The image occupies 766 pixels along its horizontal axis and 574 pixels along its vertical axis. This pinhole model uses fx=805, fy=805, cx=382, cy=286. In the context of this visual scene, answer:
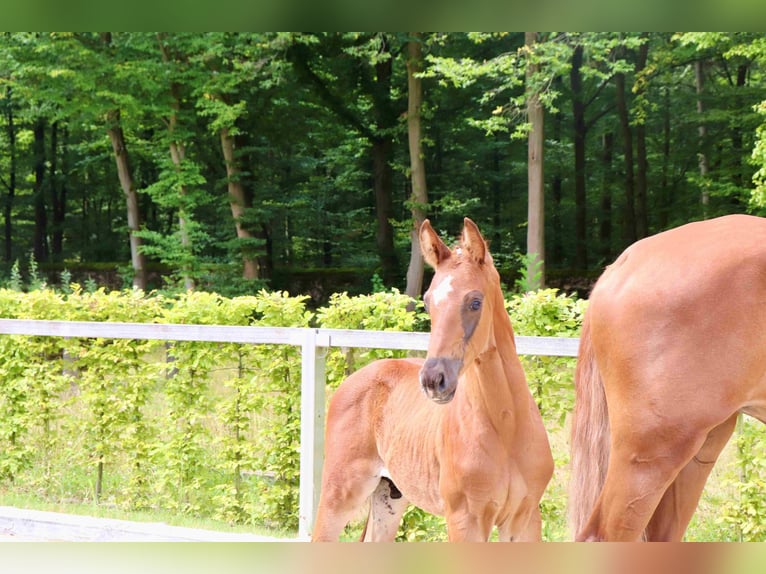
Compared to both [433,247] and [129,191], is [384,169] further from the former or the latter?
[433,247]

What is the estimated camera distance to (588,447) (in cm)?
198

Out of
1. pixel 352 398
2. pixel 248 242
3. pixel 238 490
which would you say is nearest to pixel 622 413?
pixel 352 398

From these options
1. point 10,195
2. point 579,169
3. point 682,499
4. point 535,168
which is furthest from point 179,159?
point 682,499

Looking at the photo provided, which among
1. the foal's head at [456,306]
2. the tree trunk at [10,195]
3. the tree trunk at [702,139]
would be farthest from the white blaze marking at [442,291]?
the tree trunk at [10,195]

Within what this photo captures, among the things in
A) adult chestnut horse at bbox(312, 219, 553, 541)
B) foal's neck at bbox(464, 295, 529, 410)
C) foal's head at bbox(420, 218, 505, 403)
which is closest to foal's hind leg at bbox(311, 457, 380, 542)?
adult chestnut horse at bbox(312, 219, 553, 541)

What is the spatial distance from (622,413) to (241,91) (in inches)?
672

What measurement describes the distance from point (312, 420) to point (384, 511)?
1.06m

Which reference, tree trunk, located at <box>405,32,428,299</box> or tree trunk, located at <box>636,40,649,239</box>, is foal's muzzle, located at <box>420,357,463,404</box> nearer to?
tree trunk, located at <box>405,32,428,299</box>

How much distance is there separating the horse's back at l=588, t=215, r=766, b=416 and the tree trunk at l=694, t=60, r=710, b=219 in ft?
47.2

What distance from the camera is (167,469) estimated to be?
5301 mm

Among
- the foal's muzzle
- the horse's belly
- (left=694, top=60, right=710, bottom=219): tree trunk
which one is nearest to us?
the foal's muzzle

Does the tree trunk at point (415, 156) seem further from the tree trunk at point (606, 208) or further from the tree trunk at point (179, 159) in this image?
the tree trunk at point (606, 208)

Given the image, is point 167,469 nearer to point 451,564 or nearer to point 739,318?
point 739,318

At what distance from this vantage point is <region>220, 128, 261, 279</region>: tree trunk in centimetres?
1631
